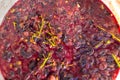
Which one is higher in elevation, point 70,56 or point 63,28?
point 63,28

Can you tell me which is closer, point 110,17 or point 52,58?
point 52,58

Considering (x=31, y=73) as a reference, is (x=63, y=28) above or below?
above

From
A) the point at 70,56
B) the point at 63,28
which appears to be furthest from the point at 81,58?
the point at 63,28

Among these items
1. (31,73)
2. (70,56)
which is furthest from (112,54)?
(31,73)

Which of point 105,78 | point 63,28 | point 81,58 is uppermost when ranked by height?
point 63,28

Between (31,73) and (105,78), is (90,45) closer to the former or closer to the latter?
(105,78)

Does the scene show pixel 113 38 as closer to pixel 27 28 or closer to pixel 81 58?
pixel 81 58
